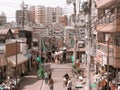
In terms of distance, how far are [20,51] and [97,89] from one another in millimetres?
15616

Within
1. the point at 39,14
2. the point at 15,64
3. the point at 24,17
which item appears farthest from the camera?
the point at 39,14

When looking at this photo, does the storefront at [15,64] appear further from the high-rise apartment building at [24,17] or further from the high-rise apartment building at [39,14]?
the high-rise apartment building at [39,14]

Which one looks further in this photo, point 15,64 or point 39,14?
point 39,14

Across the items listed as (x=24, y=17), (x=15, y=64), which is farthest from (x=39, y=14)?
(x=15, y=64)

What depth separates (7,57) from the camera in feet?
106

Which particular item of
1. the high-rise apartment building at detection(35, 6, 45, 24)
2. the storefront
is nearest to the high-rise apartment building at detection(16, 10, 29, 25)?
the storefront

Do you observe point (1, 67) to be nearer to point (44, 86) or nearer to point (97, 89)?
point (44, 86)

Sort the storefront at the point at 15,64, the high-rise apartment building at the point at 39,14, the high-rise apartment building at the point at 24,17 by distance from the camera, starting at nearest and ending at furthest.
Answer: the storefront at the point at 15,64 → the high-rise apartment building at the point at 24,17 → the high-rise apartment building at the point at 39,14

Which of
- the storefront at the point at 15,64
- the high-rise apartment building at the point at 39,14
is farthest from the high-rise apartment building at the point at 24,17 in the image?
the high-rise apartment building at the point at 39,14

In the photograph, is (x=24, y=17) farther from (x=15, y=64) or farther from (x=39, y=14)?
(x=39, y=14)

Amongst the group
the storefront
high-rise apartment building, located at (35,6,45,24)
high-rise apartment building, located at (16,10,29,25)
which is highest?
high-rise apartment building, located at (35,6,45,24)

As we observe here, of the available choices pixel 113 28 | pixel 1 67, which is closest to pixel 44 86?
pixel 1 67

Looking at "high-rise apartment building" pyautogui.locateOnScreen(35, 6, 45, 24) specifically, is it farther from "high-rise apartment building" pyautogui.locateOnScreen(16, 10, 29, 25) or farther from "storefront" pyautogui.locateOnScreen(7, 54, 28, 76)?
"storefront" pyautogui.locateOnScreen(7, 54, 28, 76)

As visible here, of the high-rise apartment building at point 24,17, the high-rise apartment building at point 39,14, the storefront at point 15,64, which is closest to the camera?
the storefront at point 15,64
